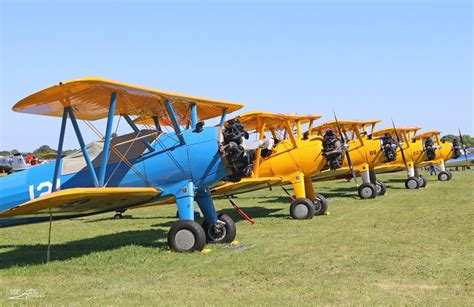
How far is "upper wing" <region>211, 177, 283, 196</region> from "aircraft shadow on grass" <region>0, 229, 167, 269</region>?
6.87 ft

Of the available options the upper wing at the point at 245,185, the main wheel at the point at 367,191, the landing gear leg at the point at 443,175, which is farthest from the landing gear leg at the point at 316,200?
the landing gear leg at the point at 443,175

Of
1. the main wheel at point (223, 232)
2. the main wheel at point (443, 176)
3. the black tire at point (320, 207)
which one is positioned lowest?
the main wheel at point (443, 176)

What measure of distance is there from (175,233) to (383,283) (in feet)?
12.8

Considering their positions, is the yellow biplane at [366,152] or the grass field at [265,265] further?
the yellow biplane at [366,152]

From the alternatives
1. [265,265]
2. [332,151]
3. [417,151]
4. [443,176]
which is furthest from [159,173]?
[443,176]

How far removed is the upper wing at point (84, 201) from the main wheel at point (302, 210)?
5615mm

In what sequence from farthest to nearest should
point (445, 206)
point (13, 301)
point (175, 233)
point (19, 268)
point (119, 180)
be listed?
1. point (445, 206)
2. point (119, 180)
3. point (175, 233)
4. point (19, 268)
5. point (13, 301)

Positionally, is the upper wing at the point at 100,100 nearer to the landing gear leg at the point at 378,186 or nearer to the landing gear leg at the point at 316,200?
the landing gear leg at the point at 316,200

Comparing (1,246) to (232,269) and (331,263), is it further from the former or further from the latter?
(331,263)

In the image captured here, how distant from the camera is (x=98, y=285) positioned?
643 cm

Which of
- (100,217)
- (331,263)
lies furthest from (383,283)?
(100,217)

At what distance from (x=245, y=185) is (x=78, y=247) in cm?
498

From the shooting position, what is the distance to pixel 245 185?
44.5 ft

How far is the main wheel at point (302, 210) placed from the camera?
13852 millimetres
